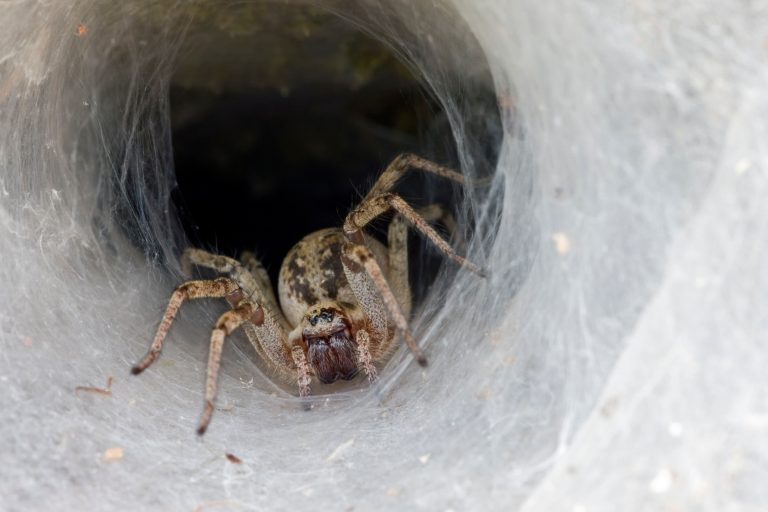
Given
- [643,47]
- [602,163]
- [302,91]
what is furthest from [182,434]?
[302,91]

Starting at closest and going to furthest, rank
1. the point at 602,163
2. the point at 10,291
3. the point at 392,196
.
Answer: the point at 602,163, the point at 10,291, the point at 392,196

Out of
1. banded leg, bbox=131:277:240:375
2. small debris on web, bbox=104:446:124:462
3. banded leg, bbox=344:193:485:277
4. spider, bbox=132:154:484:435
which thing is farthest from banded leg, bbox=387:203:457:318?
small debris on web, bbox=104:446:124:462

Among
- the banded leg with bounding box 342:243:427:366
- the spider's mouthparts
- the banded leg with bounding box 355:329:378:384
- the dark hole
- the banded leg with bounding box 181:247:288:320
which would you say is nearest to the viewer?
the banded leg with bounding box 342:243:427:366

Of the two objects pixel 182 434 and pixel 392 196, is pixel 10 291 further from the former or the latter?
pixel 392 196

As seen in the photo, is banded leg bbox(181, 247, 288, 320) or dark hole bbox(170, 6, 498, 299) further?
dark hole bbox(170, 6, 498, 299)

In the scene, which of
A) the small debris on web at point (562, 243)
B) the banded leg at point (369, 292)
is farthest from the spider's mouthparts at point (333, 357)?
the small debris on web at point (562, 243)

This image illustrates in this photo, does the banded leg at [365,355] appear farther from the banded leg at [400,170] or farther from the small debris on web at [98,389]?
the small debris on web at [98,389]

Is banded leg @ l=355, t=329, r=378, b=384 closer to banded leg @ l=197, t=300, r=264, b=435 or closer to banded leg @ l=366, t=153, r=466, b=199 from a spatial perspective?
banded leg @ l=197, t=300, r=264, b=435
